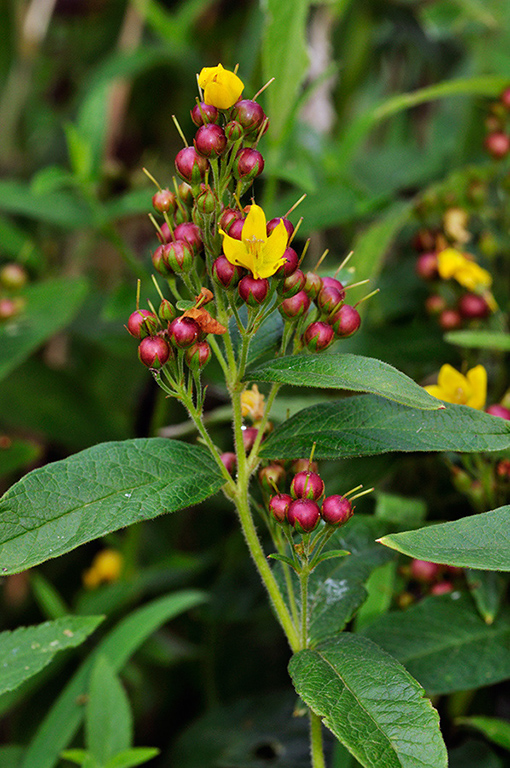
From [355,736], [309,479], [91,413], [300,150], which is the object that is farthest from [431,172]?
[355,736]

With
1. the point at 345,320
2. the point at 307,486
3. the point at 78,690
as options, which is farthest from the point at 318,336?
the point at 78,690

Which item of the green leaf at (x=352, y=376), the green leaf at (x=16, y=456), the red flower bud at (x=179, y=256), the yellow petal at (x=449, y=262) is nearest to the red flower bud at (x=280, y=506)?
the green leaf at (x=352, y=376)

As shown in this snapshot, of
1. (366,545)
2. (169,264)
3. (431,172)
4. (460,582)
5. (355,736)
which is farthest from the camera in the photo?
(431,172)

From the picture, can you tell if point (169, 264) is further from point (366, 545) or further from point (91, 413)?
point (91, 413)

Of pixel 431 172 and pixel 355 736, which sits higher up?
pixel 355 736

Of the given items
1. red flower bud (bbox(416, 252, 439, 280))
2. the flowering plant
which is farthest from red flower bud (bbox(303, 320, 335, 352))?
red flower bud (bbox(416, 252, 439, 280))

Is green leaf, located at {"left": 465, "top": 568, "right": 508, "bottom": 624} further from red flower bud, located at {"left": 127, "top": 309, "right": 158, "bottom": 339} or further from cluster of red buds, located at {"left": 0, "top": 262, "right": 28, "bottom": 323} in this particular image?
cluster of red buds, located at {"left": 0, "top": 262, "right": 28, "bottom": 323}
